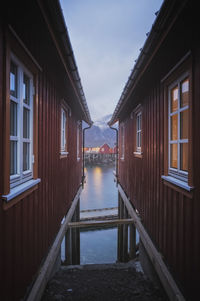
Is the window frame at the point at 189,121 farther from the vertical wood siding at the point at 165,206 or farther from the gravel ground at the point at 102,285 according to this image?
the gravel ground at the point at 102,285

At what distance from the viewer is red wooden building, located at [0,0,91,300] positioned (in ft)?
5.57

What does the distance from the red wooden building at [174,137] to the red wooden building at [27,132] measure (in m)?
1.29

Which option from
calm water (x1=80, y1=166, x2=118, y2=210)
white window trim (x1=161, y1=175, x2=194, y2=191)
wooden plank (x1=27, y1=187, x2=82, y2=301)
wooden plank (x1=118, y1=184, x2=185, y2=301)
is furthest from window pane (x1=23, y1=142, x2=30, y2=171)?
calm water (x1=80, y1=166, x2=118, y2=210)

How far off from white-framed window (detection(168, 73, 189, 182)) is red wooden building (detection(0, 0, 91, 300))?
5.67 feet

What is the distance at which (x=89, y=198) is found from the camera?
2489 cm

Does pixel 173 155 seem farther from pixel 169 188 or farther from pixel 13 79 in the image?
pixel 13 79

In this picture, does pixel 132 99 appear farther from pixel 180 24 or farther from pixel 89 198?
pixel 89 198

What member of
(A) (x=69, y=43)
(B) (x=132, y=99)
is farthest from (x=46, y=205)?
(B) (x=132, y=99)

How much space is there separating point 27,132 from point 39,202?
107cm

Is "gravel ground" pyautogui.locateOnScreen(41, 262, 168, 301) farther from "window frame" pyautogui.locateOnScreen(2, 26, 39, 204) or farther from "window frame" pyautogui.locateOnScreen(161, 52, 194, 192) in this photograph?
"window frame" pyautogui.locateOnScreen(2, 26, 39, 204)

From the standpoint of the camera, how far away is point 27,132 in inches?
97.3

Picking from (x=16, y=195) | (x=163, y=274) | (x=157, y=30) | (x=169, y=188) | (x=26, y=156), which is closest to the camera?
(x=16, y=195)

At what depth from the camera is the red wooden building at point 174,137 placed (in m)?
2.06

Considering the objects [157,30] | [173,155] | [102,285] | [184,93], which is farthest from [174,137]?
[102,285]
